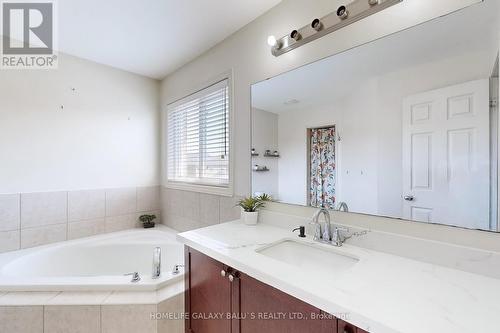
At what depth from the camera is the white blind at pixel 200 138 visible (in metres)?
2.20

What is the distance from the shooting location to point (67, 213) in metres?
2.41

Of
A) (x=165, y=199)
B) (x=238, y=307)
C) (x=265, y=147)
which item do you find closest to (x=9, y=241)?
(x=165, y=199)

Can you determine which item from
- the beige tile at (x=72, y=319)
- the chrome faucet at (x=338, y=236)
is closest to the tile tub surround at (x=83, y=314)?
the beige tile at (x=72, y=319)

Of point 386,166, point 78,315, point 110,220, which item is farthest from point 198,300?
point 110,220

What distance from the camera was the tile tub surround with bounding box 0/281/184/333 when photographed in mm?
1416

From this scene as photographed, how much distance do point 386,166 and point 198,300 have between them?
1.29m

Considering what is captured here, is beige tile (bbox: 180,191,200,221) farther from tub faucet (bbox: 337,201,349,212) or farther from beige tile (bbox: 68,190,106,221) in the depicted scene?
tub faucet (bbox: 337,201,349,212)

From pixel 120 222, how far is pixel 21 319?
1.38 metres

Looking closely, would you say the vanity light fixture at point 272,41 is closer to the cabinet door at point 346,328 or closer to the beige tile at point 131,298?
the cabinet door at point 346,328

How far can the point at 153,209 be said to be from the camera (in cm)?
305

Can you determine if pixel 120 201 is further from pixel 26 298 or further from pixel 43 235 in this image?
pixel 26 298

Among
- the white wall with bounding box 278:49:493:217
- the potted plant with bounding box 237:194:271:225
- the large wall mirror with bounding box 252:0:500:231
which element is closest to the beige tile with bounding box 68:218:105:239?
the potted plant with bounding box 237:194:271:225

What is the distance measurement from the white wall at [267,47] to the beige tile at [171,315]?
0.89 m

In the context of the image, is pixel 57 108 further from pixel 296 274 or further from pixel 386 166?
pixel 386 166
